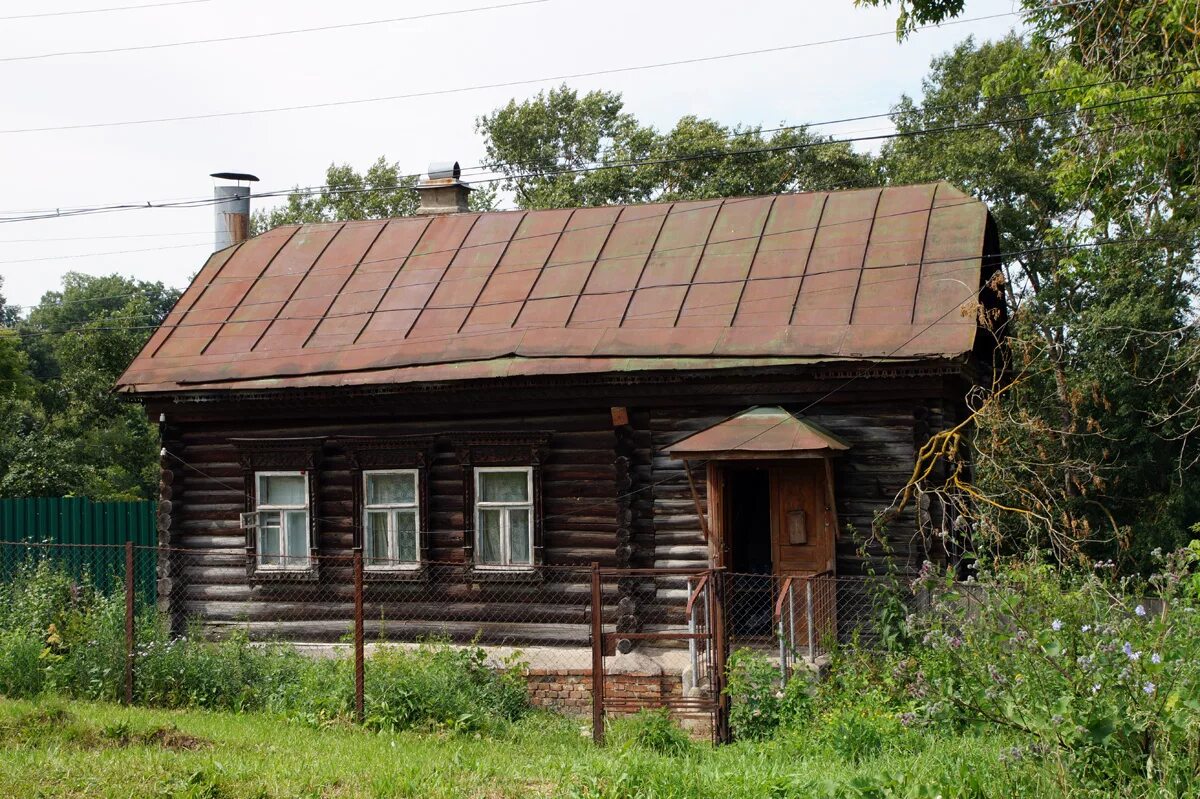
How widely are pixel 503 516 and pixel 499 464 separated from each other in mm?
625

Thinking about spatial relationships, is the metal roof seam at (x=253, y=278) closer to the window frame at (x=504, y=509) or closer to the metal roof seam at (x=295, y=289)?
the metal roof seam at (x=295, y=289)

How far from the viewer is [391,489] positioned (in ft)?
50.6

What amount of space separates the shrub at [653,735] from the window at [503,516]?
5004mm

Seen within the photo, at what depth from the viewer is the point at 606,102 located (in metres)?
37.1

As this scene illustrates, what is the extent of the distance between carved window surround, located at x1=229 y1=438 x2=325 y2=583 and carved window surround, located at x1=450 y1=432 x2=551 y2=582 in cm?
201

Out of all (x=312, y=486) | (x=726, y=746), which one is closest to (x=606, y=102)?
(x=312, y=486)

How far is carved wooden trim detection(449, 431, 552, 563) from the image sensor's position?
47.6 feet

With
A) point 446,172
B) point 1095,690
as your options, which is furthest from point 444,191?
point 1095,690

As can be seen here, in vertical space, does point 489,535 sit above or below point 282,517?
below

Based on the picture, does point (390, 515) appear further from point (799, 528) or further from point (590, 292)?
point (799, 528)

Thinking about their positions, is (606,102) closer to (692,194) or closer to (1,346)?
(692,194)

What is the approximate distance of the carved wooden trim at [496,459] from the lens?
14.5 metres

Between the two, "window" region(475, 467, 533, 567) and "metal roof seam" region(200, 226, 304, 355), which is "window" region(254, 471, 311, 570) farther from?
"window" region(475, 467, 533, 567)

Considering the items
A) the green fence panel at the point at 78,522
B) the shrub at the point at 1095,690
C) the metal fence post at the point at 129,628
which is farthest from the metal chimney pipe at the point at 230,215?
the shrub at the point at 1095,690
